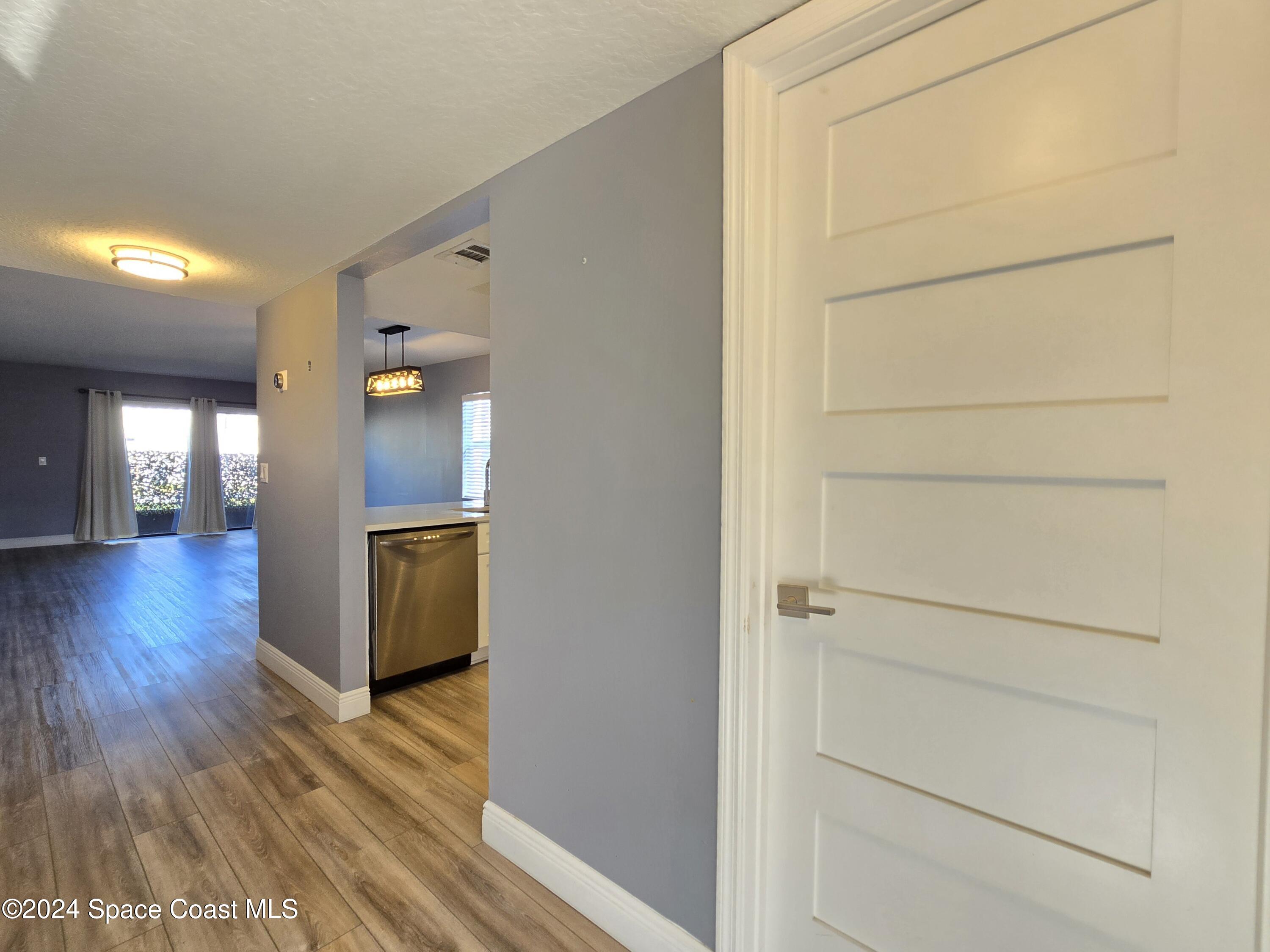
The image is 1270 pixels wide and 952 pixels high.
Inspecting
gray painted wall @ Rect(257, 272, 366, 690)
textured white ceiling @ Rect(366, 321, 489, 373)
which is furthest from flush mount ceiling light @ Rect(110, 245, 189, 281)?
textured white ceiling @ Rect(366, 321, 489, 373)

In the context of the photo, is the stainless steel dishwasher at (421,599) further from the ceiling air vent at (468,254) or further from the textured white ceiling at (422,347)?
the textured white ceiling at (422,347)

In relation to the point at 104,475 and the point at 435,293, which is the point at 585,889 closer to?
the point at 435,293

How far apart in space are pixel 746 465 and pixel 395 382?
432 cm

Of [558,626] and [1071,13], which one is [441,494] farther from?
[1071,13]

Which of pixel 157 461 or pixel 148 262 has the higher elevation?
pixel 148 262

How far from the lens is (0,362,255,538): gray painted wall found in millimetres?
7625

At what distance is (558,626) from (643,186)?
126 cm

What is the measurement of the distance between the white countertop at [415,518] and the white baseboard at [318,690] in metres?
0.84

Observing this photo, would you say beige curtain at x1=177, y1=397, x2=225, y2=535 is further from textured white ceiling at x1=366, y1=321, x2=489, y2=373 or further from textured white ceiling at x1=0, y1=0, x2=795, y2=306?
textured white ceiling at x1=0, y1=0, x2=795, y2=306

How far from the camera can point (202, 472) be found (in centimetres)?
920

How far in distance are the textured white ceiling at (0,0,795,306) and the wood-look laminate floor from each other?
223cm

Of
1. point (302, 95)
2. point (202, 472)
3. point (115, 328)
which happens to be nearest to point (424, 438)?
point (115, 328)

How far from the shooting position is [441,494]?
7531 millimetres

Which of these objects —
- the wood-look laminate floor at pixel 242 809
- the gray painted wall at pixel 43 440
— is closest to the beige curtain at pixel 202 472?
the gray painted wall at pixel 43 440
